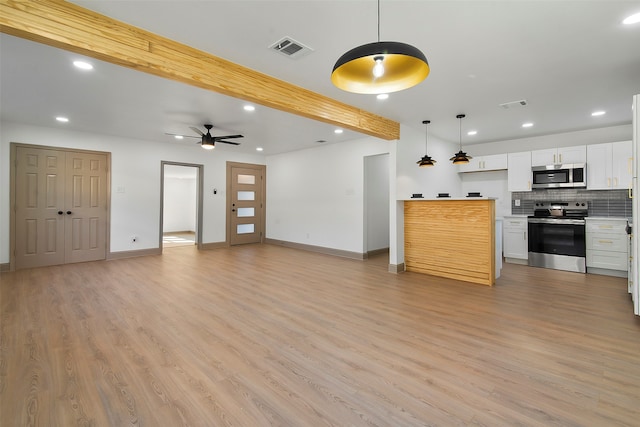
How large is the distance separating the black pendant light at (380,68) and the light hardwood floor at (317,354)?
2.02 meters

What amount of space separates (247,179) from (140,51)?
6326mm

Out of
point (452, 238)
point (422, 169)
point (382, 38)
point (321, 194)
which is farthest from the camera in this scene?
point (321, 194)

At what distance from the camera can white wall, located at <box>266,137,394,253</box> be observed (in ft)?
21.5

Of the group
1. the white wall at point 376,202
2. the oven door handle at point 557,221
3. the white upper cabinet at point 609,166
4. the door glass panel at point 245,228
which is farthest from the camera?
the door glass panel at point 245,228

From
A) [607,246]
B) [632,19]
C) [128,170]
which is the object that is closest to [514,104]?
[632,19]

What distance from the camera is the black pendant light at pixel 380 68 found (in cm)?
148

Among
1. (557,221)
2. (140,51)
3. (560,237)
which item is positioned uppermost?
A: (140,51)

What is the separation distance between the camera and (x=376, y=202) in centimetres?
712

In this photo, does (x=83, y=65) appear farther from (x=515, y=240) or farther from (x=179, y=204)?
(x=179, y=204)

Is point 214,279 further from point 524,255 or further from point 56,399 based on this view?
point 524,255

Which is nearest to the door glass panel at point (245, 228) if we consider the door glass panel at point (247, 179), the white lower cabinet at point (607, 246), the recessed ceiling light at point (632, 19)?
the door glass panel at point (247, 179)

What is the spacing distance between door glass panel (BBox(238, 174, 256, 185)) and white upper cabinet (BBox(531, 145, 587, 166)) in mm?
7176

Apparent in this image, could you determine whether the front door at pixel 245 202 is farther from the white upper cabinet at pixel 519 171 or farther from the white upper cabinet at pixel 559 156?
the white upper cabinet at pixel 559 156

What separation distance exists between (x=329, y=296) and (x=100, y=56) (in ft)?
11.4
